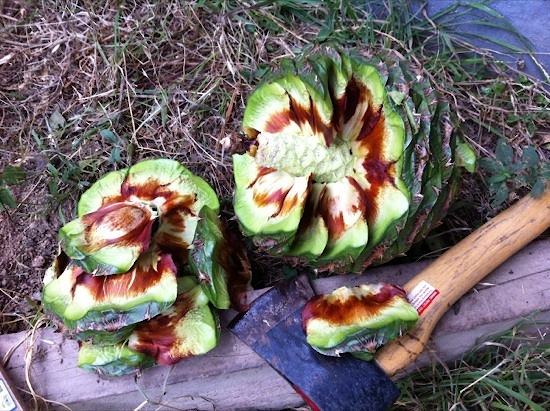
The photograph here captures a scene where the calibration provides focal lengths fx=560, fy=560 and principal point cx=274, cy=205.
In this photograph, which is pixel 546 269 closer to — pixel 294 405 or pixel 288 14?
pixel 294 405

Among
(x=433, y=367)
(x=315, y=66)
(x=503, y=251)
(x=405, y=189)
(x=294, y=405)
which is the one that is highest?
(x=315, y=66)

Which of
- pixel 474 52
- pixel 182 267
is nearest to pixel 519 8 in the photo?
pixel 474 52

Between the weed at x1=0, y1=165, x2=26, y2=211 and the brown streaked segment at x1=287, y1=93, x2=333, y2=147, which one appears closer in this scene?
the brown streaked segment at x1=287, y1=93, x2=333, y2=147

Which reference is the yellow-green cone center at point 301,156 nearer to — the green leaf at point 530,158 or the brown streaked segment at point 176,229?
the brown streaked segment at point 176,229

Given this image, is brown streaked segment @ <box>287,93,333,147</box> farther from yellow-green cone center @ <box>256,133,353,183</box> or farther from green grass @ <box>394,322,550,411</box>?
green grass @ <box>394,322,550,411</box>

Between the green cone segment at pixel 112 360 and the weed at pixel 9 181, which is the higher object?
the weed at pixel 9 181

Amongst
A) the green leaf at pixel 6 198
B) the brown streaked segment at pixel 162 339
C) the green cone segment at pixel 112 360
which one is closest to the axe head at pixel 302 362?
the brown streaked segment at pixel 162 339

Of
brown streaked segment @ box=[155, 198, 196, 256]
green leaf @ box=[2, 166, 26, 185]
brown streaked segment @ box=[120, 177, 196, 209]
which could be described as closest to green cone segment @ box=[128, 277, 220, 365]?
brown streaked segment @ box=[155, 198, 196, 256]
